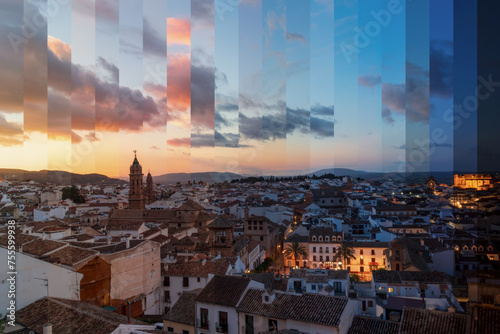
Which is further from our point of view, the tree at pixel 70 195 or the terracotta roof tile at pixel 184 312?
the tree at pixel 70 195

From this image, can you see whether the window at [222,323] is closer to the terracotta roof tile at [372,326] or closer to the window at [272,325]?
the window at [272,325]

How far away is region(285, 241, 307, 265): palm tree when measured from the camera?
17734mm

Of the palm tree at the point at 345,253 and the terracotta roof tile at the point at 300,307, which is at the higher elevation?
the terracotta roof tile at the point at 300,307

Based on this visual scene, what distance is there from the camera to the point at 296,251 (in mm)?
17719

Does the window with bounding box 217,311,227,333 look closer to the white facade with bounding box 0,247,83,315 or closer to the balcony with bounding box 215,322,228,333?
the balcony with bounding box 215,322,228,333

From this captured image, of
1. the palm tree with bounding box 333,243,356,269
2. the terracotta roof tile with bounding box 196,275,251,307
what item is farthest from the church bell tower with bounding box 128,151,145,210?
the terracotta roof tile with bounding box 196,275,251,307

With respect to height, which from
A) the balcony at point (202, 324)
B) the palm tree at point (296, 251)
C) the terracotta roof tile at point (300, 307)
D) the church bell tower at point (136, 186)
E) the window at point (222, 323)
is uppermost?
the church bell tower at point (136, 186)

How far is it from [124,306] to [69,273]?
8.27 ft

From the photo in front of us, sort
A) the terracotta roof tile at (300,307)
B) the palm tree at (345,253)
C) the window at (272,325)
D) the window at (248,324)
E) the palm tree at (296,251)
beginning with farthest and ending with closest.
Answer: the palm tree at (296,251) < the palm tree at (345,253) < the window at (248,324) < the window at (272,325) < the terracotta roof tile at (300,307)

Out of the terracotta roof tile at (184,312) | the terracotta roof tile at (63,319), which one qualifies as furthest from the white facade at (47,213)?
the terracotta roof tile at (63,319)

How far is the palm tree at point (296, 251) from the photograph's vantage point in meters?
17.7

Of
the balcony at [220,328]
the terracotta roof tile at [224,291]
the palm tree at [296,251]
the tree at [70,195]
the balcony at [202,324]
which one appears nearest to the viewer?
the balcony at [220,328]

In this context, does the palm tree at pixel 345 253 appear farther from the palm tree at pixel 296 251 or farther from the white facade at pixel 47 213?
the white facade at pixel 47 213

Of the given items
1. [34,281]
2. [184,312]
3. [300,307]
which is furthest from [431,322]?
[34,281]
